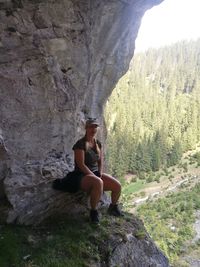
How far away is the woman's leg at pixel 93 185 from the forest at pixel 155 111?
44641 millimetres

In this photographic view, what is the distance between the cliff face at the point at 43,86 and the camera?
9180 millimetres

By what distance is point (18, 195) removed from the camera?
891 cm

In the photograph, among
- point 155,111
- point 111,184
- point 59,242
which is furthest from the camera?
point 155,111

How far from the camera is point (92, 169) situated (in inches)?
371

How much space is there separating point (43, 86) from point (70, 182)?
2.37 meters

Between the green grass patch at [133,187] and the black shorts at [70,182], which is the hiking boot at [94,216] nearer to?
the black shorts at [70,182]

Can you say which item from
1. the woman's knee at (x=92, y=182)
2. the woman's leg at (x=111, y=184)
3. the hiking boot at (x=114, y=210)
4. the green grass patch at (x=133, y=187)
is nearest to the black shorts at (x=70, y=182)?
the woman's knee at (x=92, y=182)

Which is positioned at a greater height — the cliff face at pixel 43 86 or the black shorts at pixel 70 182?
the cliff face at pixel 43 86

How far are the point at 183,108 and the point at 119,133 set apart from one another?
107 feet

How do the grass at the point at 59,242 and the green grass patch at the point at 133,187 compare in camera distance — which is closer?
the grass at the point at 59,242

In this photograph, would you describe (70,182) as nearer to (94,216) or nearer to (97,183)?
(97,183)

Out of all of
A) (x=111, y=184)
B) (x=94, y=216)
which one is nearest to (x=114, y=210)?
(x=111, y=184)

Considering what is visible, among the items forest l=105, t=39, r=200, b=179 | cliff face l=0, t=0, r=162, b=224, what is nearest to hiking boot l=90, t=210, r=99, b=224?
cliff face l=0, t=0, r=162, b=224

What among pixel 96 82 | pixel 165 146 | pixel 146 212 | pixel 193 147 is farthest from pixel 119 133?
pixel 96 82
